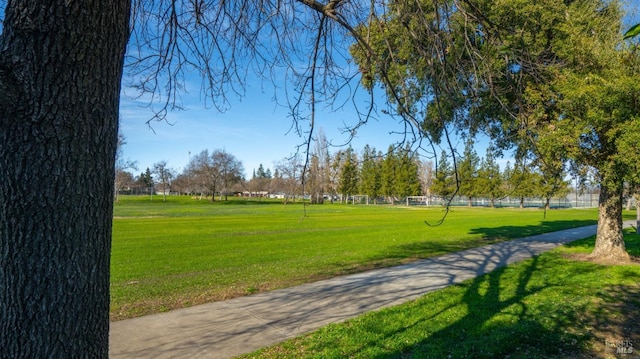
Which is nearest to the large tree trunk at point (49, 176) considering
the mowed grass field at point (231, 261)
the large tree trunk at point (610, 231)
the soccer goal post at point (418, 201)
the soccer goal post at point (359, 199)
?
the mowed grass field at point (231, 261)

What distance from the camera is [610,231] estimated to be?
10945 mm

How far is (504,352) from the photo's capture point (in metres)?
4.39

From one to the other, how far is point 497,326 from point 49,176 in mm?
5553

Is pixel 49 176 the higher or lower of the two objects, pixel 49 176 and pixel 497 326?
the higher

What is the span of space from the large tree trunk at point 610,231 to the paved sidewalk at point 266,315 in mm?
4225

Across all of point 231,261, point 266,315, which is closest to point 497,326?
point 266,315

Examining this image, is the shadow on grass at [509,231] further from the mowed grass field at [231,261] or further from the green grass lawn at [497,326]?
the green grass lawn at [497,326]

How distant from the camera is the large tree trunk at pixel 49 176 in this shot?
134cm

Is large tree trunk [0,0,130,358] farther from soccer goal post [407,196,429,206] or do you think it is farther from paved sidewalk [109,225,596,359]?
soccer goal post [407,196,429,206]

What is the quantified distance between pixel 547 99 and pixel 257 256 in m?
9.34

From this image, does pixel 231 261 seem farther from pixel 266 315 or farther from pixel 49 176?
pixel 49 176

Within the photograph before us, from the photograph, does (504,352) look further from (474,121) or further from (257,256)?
(257,256)

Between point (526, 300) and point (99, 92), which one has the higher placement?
point (99, 92)

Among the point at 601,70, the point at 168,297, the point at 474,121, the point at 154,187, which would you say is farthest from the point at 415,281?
the point at 154,187
